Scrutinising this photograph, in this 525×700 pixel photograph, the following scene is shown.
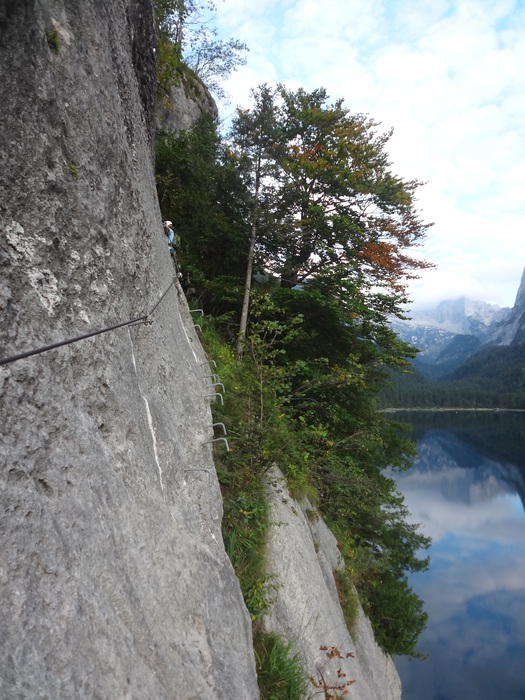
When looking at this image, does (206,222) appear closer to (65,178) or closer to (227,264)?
(227,264)

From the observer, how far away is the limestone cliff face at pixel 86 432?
1838 millimetres

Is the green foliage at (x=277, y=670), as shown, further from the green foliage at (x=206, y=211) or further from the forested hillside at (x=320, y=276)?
the green foliage at (x=206, y=211)

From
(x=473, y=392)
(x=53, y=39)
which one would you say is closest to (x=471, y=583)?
(x=53, y=39)

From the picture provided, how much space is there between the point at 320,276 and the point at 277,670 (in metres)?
9.93

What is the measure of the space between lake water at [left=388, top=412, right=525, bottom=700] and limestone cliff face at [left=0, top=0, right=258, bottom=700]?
1938cm

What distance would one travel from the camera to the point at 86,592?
6.66 feet

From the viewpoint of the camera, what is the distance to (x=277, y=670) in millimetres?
4172

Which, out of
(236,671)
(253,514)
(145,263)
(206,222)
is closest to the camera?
(236,671)

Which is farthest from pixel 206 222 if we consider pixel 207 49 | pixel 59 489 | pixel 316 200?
pixel 207 49

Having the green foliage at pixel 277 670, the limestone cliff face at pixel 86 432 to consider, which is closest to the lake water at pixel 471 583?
the green foliage at pixel 277 670

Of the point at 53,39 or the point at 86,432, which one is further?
the point at 53,39

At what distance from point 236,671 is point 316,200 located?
44.1ft

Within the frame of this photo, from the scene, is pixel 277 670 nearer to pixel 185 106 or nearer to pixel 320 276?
pixel 320 276

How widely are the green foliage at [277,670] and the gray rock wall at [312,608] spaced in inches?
6.5
